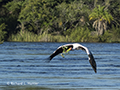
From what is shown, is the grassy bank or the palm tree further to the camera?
the palm tree

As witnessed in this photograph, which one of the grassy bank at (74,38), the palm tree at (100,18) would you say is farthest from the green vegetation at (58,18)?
the grassy bank at (74,38)

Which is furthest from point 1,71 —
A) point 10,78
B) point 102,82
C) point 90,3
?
point 90,3

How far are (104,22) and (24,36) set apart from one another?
12.7m

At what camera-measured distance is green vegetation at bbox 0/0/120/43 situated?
56.7 metres

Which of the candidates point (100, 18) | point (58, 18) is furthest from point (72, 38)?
point (58, 18)

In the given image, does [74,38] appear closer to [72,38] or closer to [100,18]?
[72,38]

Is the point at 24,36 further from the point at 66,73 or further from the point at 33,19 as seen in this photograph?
the point at 66,73

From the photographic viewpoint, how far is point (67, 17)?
60.3 meters

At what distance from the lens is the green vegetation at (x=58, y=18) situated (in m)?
56.7

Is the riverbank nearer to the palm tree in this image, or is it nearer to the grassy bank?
the grassy bank

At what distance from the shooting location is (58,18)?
200ft

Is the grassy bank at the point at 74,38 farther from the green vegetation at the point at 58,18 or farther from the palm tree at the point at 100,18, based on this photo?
the palm tree at the point at 100,18

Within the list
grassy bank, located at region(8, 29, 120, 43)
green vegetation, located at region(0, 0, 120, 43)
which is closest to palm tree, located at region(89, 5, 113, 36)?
green vegetation, located at region(0, 0, 120, 43)

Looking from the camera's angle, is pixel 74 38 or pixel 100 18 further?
pixel 100 18
